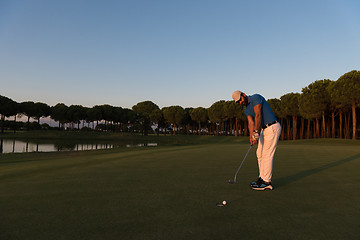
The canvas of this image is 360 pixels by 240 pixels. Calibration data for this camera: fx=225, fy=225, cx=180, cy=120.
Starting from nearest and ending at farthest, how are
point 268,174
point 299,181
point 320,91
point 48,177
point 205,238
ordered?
point 205,238, point 268,174, point 299,181, point 48,177, point 320,91

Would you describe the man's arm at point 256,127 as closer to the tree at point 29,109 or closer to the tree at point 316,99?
the tree at point 316,99

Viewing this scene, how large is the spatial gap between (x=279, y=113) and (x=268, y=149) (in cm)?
5796

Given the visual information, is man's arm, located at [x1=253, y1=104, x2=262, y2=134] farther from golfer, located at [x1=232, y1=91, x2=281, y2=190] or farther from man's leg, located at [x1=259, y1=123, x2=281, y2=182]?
man's leg, located at [x1=259, y1=123, x2=281, y2=182]

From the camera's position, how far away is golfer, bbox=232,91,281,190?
591cm

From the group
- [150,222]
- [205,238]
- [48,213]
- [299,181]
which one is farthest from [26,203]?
[299,181]

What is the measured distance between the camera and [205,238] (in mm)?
3037

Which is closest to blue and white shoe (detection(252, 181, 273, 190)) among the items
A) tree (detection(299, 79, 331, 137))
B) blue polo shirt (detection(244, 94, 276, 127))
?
blue polo shirt (detection(244, 94, 276, 127))

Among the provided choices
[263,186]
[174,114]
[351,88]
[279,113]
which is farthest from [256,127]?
[174,114]

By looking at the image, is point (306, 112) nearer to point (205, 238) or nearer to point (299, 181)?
point (299, 181)

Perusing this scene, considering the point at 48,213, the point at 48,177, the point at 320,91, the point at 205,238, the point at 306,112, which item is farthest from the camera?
the point at 306,112

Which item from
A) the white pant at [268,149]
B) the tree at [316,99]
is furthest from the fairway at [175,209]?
the tree at [316,99]

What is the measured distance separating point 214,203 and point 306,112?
48.4 metres

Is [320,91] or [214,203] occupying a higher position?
[320,91]

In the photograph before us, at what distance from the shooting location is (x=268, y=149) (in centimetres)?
606
